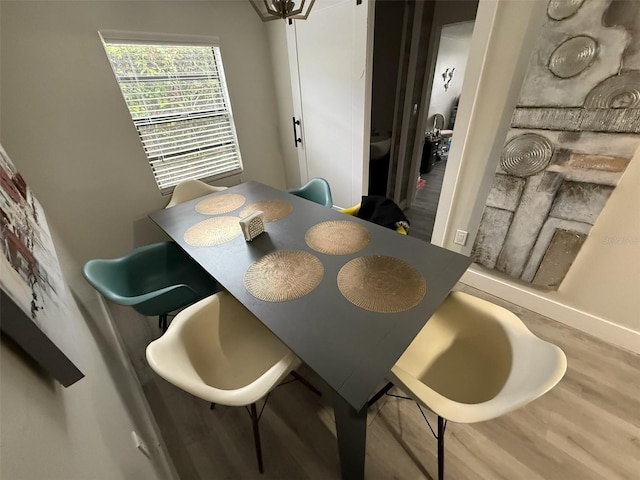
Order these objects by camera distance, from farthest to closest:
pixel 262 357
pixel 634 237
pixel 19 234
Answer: pixel 634 237, pixel 262 357, pixel 19 234

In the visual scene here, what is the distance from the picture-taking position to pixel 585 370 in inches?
56.8

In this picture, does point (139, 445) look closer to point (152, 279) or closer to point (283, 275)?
point (283, 275)

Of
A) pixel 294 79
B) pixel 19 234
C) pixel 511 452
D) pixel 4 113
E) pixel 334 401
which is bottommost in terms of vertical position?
pixel 511 452

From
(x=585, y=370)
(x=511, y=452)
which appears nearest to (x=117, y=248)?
(x=511, y=452)

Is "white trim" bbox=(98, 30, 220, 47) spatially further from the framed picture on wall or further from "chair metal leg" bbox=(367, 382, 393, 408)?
"chair metal leg" bbox=(367, 382, 393, 408)

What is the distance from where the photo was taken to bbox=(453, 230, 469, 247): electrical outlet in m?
1.98

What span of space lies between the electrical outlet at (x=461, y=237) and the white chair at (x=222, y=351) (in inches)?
64.9

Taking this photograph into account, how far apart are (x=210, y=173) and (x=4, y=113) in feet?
4.46

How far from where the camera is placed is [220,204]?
1803 mm

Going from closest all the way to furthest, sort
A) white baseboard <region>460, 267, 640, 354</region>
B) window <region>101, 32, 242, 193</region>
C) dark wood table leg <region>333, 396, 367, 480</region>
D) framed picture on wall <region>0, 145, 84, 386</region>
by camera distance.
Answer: framed picture on wall <region>0, 145, 84, 386</region>, dark wood table leg <region>333, 396, 367, 480</region>, white baseboard <region>460, 267, 640, 354</region>, window <region>101, 32, 242, 193</region>

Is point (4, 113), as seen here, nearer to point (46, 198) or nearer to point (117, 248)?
point (46, 198)

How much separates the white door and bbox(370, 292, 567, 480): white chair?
1.71 metres

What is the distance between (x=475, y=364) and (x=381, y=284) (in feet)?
1.52

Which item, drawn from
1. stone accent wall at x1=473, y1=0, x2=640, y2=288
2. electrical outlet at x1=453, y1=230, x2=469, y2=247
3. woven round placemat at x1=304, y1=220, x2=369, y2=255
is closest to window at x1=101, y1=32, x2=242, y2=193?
woven round placemat at x1=304, y1=220, x2=369, y2=255
